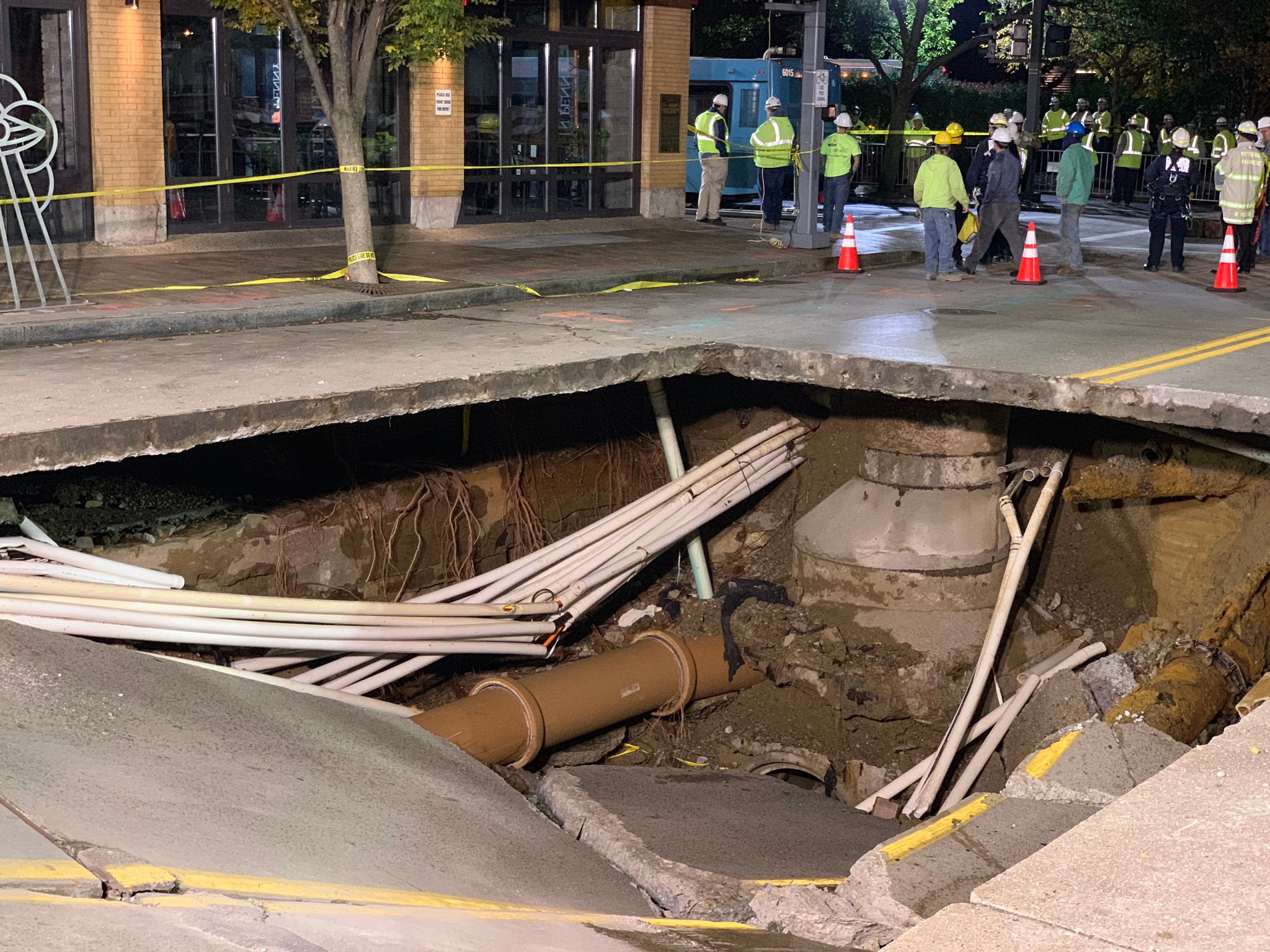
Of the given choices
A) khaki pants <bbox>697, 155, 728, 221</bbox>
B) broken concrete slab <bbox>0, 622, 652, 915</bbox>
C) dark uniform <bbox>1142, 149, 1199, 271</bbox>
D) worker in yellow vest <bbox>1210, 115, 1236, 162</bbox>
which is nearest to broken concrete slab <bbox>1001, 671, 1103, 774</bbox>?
broken concrete slab <bbox>0, 622, 652, 915</bbox>

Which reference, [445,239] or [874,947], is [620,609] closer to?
[874,947]

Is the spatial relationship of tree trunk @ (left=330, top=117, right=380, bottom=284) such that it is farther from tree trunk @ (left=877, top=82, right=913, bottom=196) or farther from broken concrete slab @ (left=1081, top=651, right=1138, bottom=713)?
tree trunk @ (left=877, top=82, right=913, bottom=196)

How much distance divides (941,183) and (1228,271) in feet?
10.4

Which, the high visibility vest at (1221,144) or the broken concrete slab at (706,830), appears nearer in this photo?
the broken concrete slab at (706,830)

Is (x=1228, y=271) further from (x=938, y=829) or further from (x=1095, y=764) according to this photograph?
(x=938, y=829)

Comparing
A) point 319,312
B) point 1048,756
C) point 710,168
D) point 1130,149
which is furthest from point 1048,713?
point 1130,149

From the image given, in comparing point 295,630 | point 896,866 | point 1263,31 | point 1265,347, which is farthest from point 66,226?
point 1263,31

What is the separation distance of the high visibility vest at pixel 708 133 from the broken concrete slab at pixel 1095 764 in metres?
16.1

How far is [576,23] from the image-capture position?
2009 cm

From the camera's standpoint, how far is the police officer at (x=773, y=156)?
67.3 ft

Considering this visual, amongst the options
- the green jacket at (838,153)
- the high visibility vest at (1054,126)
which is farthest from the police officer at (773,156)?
the high visibility vest at (1054,126)

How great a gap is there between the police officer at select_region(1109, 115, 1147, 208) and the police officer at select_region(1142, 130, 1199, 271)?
12.5 metres

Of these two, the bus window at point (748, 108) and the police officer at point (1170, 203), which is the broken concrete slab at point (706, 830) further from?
the bus window at point (748, 108)

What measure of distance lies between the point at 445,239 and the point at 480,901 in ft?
46.7
